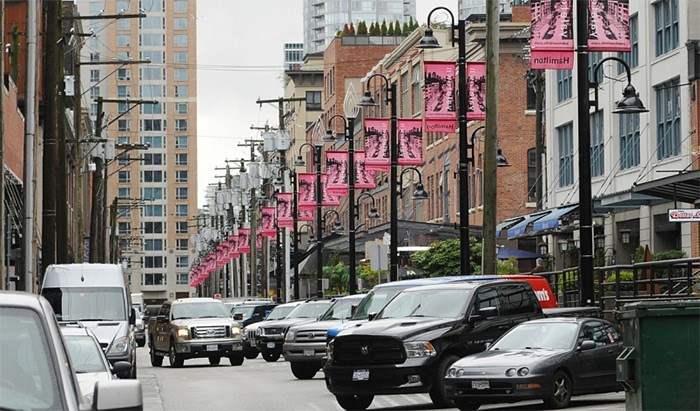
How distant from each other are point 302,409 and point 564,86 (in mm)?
Answer: 38462

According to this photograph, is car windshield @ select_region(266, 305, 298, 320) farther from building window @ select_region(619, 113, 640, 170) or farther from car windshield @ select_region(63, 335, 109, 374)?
car windshield @ select_region(63, 335, 109, 374)

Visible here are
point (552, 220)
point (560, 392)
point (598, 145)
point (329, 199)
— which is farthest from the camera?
point (329, 199)

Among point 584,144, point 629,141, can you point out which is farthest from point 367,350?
point 629,141

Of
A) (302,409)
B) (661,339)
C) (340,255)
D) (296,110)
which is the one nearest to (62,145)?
(302,409)

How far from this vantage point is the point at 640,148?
5075 cm

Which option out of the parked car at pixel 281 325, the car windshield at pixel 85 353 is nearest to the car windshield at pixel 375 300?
the car windshield at pixel 85 353

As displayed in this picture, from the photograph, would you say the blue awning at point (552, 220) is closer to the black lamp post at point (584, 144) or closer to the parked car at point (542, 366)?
the black lamp post at point (584, 144)

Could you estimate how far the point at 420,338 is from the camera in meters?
23.2

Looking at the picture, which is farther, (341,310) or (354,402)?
(341,310)

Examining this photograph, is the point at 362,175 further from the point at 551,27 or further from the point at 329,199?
the point at 551,27

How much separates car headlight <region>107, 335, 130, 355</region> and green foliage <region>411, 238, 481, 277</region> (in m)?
31.3

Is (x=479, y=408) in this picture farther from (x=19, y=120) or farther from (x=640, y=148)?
(x=19, y=120)

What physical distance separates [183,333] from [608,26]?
1745 cm

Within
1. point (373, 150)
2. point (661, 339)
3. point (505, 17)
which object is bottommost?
point (661, 339)
